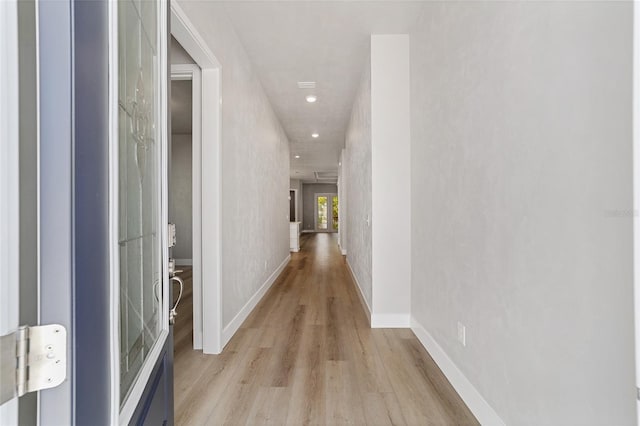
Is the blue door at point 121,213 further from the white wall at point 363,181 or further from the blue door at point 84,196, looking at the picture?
the white wall at point 363,181

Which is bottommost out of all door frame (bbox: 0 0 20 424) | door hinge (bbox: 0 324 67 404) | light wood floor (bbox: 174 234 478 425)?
light wood floor (bbox: 174 234 478 425)

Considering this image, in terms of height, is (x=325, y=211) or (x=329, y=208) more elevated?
(x=329, y=208)

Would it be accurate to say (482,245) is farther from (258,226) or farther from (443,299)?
(258,226)

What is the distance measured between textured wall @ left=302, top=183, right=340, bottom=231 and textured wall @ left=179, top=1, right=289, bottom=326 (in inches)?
478

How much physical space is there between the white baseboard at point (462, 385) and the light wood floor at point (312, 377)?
0.04 m

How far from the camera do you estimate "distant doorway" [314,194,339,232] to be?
16812 millimetres

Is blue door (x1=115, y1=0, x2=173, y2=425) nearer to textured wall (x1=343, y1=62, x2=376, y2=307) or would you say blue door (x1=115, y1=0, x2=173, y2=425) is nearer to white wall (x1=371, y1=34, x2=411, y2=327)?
white wall (x1=371, y1=34, x2=411, y2=327)

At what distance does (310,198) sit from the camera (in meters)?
16.9

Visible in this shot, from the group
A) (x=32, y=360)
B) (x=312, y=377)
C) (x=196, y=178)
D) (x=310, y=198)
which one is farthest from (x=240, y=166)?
(x=310, y=198)

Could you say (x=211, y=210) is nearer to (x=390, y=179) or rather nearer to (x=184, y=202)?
(x=390, y=179)

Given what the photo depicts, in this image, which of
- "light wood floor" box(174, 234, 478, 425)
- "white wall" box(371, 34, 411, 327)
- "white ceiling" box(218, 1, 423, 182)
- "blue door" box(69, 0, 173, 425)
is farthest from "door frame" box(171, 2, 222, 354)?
"white wall" box(371, 34, 411, 327)

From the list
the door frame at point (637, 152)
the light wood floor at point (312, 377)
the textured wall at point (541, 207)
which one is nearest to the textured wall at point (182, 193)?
the light wood floor at point (312, 377)

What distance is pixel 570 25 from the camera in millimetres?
1023

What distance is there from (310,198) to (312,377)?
49.3 feet
